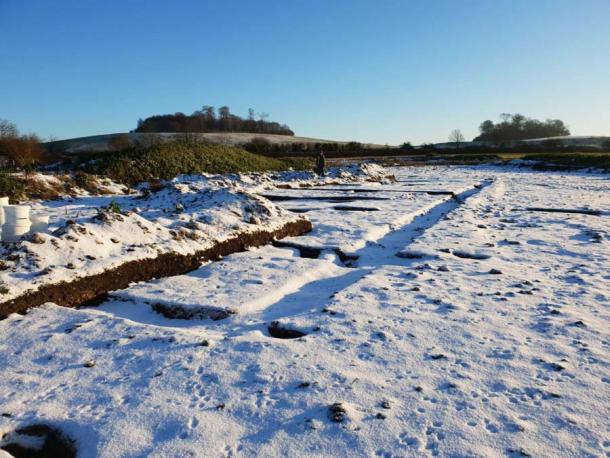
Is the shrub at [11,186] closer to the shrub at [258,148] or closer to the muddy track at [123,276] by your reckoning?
the muddy track at [123,276]

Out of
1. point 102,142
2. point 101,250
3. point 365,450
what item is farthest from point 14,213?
point 102,142

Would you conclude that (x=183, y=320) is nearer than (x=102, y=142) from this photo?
Yes

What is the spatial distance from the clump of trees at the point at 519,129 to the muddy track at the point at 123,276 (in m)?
91.5

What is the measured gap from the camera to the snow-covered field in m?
2.01

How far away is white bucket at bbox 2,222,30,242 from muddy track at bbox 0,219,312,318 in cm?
103

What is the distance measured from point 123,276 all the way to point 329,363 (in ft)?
8.20

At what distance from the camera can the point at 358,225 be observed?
744 cm

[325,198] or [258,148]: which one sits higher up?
[258,148]

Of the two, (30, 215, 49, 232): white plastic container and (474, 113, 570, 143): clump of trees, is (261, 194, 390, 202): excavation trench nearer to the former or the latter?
(30, 215, 49, 232): white plastic container

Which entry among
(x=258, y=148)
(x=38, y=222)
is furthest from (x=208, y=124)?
(x=38, y=222)

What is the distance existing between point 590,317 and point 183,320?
3167 mm

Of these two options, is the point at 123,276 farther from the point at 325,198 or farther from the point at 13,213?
the point at 325,198

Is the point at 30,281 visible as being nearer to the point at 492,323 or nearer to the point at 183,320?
the point at 183,320

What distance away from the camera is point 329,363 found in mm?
2646
